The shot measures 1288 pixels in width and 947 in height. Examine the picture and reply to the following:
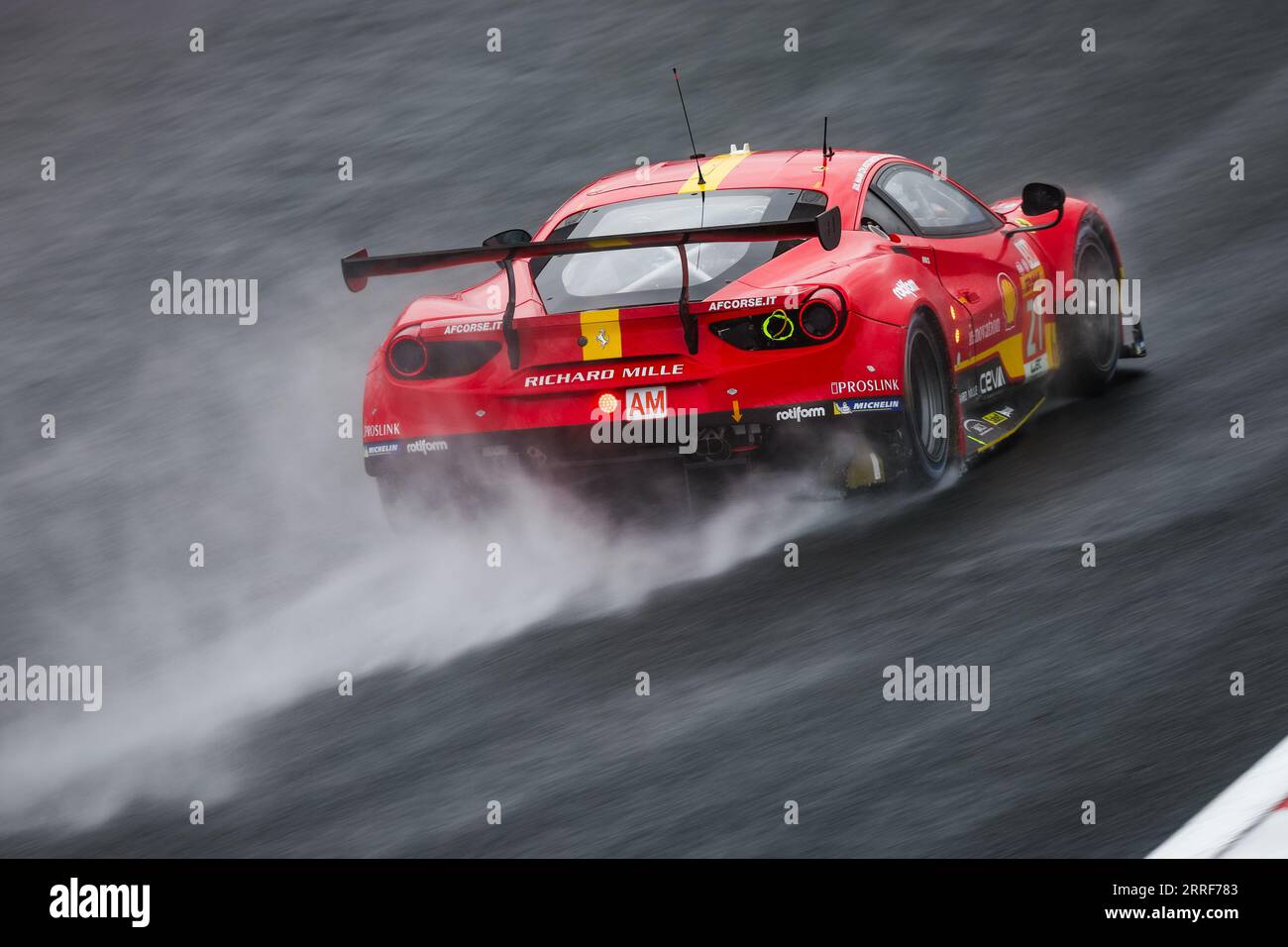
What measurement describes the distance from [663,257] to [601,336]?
0.60 metres

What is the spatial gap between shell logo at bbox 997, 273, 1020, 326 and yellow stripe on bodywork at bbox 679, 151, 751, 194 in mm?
1154

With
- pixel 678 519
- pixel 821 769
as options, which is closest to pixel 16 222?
pixel 678 519

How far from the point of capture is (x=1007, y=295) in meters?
8.20

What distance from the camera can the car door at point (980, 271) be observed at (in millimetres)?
7779

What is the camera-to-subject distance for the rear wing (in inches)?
259

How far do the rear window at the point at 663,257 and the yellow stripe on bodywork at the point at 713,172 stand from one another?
2.6 inches

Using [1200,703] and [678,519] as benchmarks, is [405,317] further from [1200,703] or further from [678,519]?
[1200,703]

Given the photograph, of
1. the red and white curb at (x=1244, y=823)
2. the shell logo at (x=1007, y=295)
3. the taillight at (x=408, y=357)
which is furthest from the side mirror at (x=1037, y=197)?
the red and white curb at (x=1244, y=823)

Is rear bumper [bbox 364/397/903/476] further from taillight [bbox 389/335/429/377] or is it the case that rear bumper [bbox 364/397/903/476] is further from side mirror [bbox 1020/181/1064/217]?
side mirror [bbox 1020/181/1064/217]

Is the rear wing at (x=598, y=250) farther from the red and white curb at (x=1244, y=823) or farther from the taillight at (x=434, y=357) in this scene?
the red and white curb at (x=1244, y=823)

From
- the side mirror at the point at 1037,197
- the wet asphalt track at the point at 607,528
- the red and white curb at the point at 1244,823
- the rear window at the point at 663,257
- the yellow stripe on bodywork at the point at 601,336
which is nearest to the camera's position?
the red and white curb at the point at 1244,823

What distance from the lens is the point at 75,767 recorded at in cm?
613

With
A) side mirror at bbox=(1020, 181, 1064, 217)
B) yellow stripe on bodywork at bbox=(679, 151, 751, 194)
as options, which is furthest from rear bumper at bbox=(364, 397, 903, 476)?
side mirror at bbox=(1020, 181, 1064, 217)
